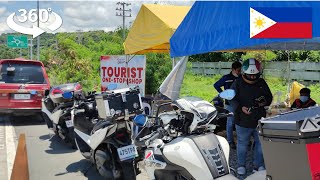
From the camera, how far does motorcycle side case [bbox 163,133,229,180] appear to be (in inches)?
128

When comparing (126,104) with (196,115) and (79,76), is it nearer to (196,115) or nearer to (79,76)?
(196,115)

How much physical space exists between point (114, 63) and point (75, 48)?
17766mm

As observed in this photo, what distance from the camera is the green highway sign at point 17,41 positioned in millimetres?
31297

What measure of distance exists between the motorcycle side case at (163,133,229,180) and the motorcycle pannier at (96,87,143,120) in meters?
1.71

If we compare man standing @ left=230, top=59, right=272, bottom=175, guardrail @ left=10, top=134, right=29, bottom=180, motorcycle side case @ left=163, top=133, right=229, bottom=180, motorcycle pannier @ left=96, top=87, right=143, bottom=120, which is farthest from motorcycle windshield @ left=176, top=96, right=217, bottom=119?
guardrail @ left=10, top=134, right=29, bottom=180

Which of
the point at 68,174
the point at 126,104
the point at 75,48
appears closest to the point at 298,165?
the point at 126,104

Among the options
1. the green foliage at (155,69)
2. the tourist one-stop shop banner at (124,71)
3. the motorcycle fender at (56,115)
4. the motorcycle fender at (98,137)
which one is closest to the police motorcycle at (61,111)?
the motorcycle fender at (56,115)

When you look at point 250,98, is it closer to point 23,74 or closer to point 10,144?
point 10,144

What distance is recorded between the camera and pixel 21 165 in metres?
6.10

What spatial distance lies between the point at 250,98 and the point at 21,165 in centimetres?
371

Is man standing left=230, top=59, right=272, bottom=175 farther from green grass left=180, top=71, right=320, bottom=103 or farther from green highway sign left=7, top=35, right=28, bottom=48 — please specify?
green highway sign left=7, top=35, right=28, bottom=48

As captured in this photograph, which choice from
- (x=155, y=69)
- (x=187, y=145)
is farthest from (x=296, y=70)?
(x=187, y=145)

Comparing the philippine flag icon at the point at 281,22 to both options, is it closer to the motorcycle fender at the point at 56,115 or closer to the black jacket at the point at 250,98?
the black jacket at the point at 250,98

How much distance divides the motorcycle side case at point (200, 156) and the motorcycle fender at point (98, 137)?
1.59m
